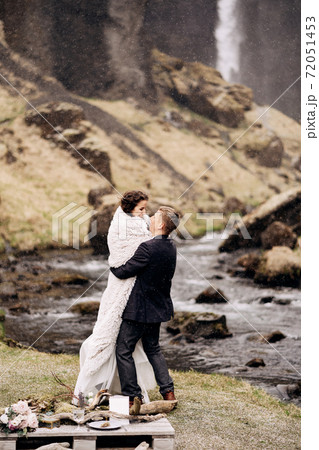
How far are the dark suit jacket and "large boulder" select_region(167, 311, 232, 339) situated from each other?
337 cm

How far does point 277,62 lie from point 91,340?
5.77m

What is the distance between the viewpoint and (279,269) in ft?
28.3

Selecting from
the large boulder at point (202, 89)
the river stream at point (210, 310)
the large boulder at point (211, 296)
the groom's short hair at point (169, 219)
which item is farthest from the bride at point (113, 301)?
the large boulder at point (202, 89)

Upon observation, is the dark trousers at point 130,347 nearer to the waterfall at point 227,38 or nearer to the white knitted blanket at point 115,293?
the white knitted blanket at point 115,293

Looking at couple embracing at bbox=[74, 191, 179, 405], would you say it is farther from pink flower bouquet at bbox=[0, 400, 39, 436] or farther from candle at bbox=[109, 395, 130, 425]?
pink flower bouquet at bbox=[0, 400, 39, 436]

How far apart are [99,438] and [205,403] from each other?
1.57 m

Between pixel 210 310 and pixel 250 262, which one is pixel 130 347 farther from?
pixel 250 262

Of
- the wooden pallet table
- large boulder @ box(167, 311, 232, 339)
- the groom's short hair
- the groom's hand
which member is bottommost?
large boulder @ box(167, 311, 232, 339)

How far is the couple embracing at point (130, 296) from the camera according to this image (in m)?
4.59

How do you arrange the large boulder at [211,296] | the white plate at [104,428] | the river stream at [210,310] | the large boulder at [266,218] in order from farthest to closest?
1. the large boulder at [266,218]
2. the large boulder at [211,296]
3. the river stream at [210,310]
4. the white plate at [104,428]

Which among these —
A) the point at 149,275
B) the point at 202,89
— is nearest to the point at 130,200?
the point at 149,275

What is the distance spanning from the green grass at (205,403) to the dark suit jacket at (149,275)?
841 mm

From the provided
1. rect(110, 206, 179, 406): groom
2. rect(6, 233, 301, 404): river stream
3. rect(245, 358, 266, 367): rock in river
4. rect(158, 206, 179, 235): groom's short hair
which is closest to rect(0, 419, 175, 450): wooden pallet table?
rect(110, 206, 179, 406): groom

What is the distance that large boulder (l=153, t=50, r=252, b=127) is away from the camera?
28.9 ft
